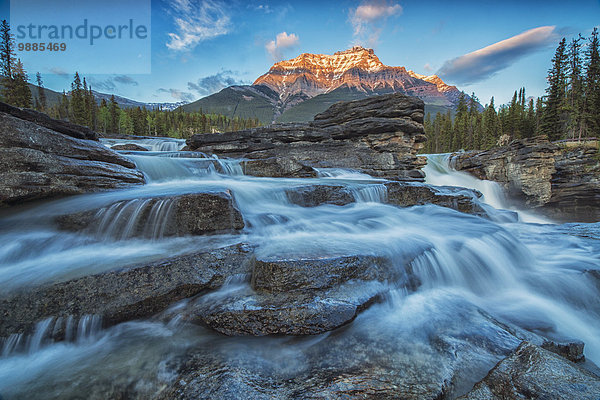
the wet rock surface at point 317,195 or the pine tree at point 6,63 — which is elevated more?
the pine tree at point 6,63

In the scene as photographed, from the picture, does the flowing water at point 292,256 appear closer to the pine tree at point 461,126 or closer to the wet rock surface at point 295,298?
the wet rock surface at point 295,298

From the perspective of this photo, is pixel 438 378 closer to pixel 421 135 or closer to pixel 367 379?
pixel 367 379

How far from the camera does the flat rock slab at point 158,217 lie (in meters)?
4.67

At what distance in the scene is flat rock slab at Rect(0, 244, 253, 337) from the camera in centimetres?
287

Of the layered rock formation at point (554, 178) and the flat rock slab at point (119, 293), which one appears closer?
the flat rock slab at point (119, 293)

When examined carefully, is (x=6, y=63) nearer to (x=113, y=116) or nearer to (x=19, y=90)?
(x=19, y=90)

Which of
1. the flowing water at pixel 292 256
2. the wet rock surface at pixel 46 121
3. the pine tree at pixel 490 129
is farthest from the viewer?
the pine tree at pixel 490 129

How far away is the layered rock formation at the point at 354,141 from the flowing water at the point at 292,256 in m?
6.96

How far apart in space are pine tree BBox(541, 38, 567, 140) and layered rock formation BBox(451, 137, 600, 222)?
23.4 metres

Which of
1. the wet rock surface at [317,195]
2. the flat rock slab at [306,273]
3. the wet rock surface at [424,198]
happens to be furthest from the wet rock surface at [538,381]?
the wet rock surface at [424,198]

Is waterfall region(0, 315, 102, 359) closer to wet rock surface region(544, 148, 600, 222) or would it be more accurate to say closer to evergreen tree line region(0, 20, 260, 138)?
wet rock surface region(544, 148, 600, 222)

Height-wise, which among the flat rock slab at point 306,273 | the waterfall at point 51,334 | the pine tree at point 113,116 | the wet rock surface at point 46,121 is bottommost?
the waterfall at point 51,334

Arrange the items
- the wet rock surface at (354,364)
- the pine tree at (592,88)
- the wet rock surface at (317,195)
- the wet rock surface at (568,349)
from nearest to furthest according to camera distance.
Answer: the wet rock surface at (354,364)
the wet rock surface at (568,349)
the wet rock surface at (317,195)
the pine tree at (592,88)

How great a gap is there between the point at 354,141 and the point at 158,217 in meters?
13.5
